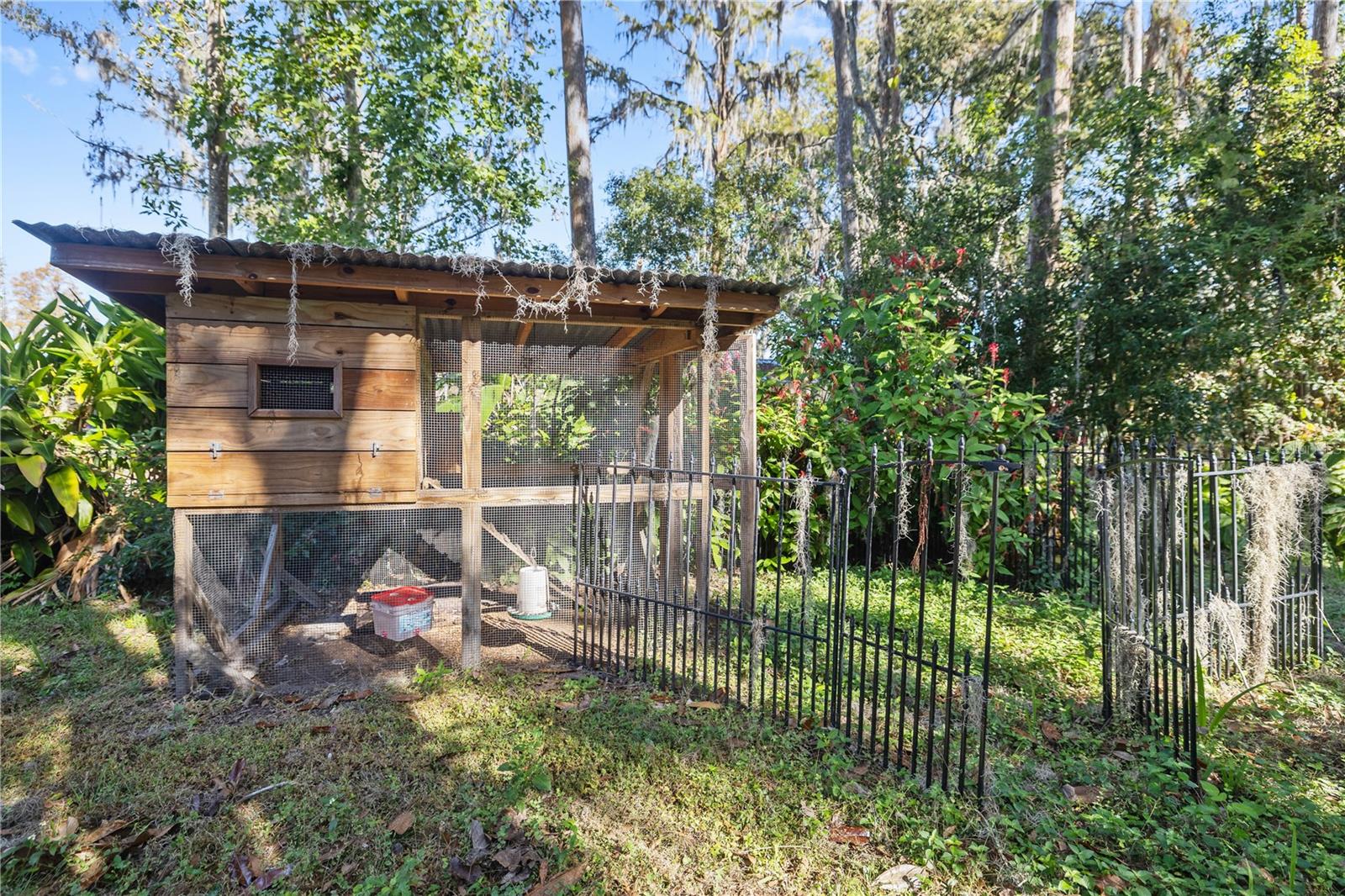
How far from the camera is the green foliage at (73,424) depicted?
18.6 feet

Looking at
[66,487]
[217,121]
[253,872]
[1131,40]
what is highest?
[1131,40]

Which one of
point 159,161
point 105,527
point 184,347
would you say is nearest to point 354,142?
point 159,161

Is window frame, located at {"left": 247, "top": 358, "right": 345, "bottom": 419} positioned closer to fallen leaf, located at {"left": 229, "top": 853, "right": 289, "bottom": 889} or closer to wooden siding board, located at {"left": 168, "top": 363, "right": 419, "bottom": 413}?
wooden siding board, located at {"left": 168, "top": 363, "right": 419, "bottom": 413}

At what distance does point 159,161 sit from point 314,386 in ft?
25.3

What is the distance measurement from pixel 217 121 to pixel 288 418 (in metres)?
6.68

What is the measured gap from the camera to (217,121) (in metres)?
7.98

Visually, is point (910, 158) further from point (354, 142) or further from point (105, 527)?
point (105, 527)

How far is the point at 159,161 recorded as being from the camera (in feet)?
28.6

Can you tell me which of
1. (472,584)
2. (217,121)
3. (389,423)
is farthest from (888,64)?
(472,584)

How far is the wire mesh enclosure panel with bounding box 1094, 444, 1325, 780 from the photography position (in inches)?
117

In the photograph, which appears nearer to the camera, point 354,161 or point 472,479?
point 472,479

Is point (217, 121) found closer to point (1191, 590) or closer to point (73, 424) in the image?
point (73, 424)

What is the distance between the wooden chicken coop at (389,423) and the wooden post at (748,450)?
2 centimetres

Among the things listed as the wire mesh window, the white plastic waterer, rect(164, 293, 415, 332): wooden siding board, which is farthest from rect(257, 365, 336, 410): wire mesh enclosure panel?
the white plastic waterer
